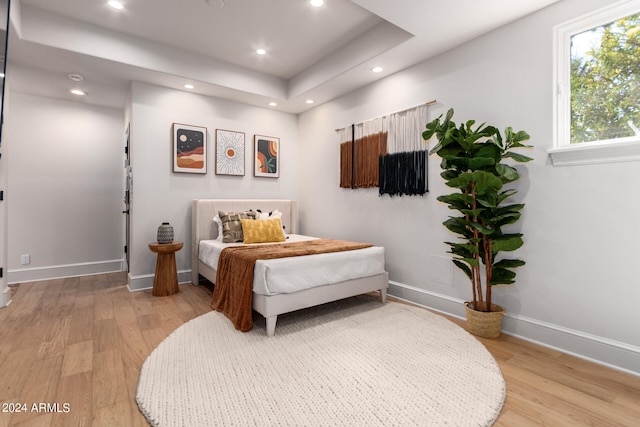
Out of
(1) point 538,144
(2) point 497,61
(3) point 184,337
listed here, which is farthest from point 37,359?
(2) point 497,61

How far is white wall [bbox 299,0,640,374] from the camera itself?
2.08 m

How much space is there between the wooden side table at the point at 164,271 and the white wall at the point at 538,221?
2.61 m

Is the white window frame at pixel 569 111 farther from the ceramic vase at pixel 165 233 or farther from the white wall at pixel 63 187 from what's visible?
the white wall at pixel 63 187

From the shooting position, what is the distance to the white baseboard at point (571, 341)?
2031 mm

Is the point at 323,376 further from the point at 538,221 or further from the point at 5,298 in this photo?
the point at 5,298

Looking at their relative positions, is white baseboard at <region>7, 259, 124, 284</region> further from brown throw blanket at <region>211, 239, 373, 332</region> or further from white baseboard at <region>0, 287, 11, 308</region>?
brown throw blanket at <region>211, 239, 373, 332</region>

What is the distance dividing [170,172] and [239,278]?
2173 millimetres

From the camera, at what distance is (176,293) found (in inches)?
144

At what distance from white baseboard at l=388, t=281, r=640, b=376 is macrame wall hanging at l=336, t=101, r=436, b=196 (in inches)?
53.8

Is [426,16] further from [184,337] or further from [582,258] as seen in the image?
[184,337]

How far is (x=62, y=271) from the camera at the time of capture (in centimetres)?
436

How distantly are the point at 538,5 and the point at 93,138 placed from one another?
5.67 metres

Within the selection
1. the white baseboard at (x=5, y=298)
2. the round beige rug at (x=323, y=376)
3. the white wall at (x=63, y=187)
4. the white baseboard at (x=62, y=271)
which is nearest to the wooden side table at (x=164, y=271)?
the round beige rug at (x=323, y=376)

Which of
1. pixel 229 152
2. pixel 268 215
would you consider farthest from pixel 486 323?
pixel 229 152
